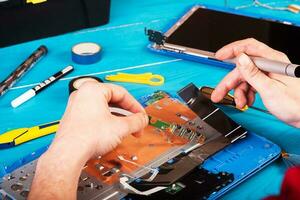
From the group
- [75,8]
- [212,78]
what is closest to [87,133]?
[212,78]

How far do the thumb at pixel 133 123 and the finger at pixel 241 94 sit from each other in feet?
0.76

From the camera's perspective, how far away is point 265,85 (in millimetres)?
871

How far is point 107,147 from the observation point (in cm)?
76

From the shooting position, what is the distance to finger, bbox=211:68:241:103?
3.07 ft

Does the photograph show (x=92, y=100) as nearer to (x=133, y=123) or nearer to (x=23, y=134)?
(x=133, y=123)

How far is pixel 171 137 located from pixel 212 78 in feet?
0.83

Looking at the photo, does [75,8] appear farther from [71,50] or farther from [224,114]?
[224,114]

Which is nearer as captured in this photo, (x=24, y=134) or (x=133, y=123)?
(x=133, y=123)

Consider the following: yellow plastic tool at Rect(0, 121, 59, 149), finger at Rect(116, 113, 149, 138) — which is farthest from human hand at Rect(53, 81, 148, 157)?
yellow plastic tool at Rect(0, 121, 59, 149)

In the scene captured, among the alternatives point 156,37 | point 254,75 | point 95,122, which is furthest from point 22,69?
point 254,75

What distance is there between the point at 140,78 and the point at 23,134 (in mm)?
296

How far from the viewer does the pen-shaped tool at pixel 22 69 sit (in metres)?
1.06

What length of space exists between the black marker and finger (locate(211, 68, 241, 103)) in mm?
358

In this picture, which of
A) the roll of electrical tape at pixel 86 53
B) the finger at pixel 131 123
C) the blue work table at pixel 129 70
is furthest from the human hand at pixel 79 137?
the roll of electrical tape at pixel 86 53
